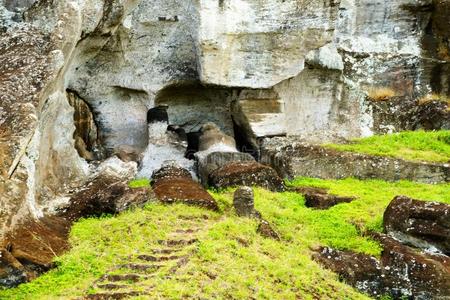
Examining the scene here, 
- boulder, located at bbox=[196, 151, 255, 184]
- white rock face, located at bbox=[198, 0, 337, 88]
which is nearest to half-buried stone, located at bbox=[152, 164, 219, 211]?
boulder, located at bbox=[196, 151, 255, 184]

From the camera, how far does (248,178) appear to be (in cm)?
1517

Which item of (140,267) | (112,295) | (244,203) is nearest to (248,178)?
(244,203)

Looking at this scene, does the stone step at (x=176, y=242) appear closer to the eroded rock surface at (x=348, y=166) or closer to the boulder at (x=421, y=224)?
the boulder at (x=421, y=224)

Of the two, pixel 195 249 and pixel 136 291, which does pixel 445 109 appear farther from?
pixel 136 291

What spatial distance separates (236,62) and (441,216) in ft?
27.6

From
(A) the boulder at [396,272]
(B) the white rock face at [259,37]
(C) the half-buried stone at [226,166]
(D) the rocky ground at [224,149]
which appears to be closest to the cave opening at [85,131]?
(D) the rocky ground at [224,149]

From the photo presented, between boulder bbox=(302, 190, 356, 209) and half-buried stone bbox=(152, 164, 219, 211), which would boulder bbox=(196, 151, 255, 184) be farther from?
boulder bbox=(302, 190, 356, 209)

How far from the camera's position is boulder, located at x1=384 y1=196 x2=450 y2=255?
11.4m

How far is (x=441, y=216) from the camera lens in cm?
1148

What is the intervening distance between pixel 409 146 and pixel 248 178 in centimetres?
559

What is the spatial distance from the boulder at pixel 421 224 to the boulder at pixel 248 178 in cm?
377

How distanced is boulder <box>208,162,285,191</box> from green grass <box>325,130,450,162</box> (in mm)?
2954

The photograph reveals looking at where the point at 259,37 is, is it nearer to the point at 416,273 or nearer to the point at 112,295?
the point at 416,273

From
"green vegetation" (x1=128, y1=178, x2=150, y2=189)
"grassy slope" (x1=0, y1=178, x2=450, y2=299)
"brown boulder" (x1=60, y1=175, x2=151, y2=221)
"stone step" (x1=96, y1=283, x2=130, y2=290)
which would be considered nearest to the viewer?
"stone step" (x1=96, y1=283, x2=130, y2=290)
